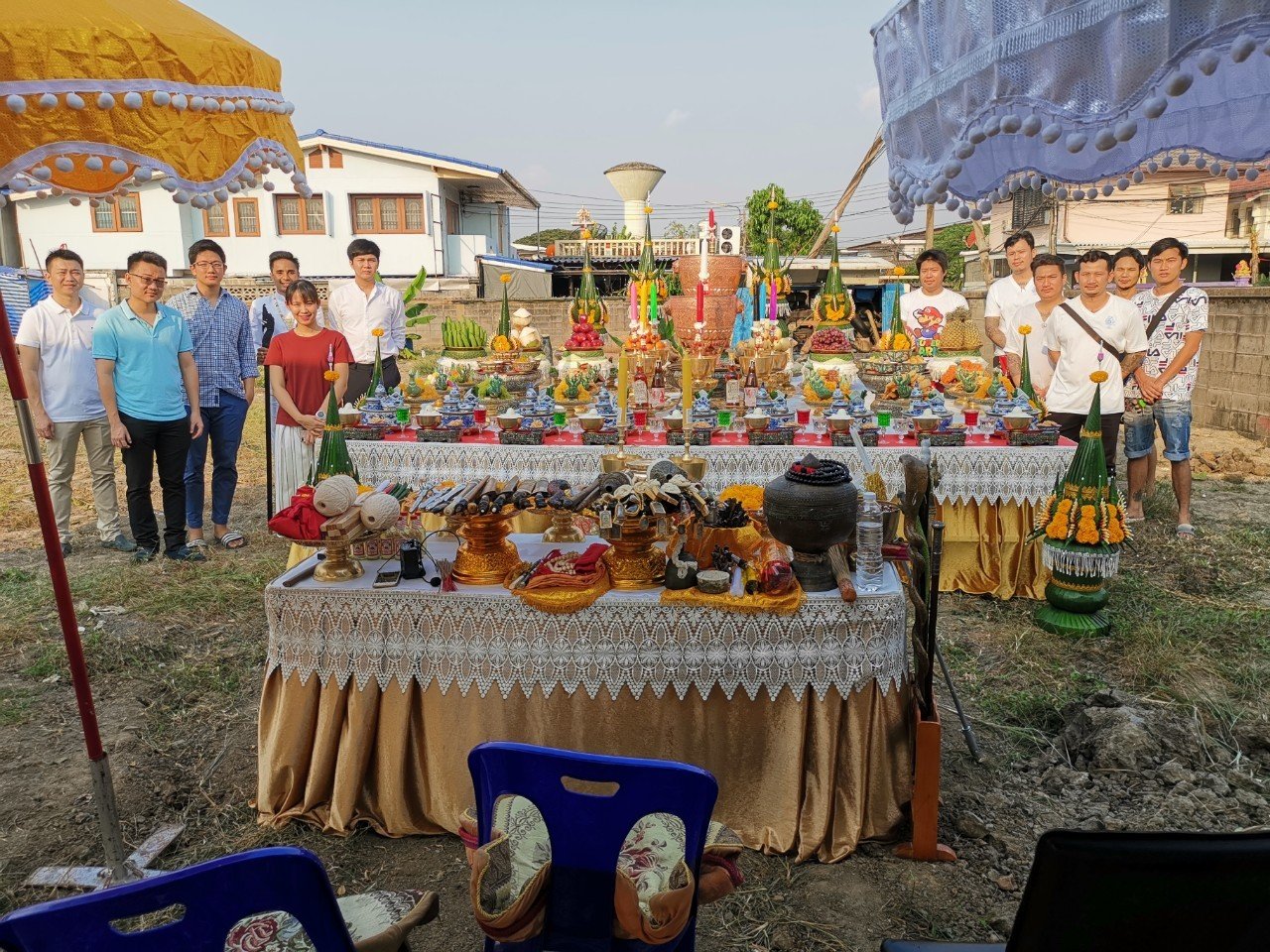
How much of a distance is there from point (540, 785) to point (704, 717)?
1.12 meters

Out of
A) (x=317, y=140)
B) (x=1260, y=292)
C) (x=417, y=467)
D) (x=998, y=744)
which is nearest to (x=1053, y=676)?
(x=998, y=744)

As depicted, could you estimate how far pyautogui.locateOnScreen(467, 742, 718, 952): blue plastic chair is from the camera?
162cm

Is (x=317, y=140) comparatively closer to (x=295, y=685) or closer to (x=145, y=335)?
(x=145, y=335)

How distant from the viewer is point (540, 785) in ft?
5.54

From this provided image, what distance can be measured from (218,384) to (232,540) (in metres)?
1.07

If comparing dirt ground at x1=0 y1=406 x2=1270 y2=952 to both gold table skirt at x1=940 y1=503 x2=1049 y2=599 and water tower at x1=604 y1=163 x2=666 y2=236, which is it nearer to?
gold table skirt at x1=940 y1=503 x2=1049 y2=599

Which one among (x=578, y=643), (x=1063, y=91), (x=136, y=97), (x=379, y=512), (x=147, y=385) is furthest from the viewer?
(x=147, y=385)

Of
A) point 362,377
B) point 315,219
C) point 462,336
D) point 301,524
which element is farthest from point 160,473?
point 315,219

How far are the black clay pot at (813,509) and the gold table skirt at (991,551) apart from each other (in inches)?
91.0

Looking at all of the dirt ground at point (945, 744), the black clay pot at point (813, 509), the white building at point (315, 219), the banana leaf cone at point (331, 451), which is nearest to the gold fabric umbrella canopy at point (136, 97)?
the banana leaf cone at point (331, 451)

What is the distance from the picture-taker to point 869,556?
271cm

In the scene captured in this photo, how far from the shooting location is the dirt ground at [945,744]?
2547 mm

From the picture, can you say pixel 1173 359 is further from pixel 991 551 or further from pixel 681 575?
pixel 681 575

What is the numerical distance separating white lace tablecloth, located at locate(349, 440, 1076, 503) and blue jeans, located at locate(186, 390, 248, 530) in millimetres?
1306
